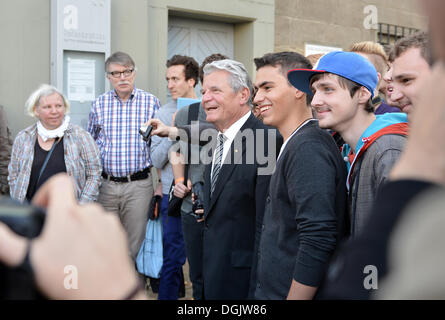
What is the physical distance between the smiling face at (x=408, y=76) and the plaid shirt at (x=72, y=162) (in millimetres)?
3030

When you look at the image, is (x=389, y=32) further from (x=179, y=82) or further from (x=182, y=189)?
(x=182, y=189)

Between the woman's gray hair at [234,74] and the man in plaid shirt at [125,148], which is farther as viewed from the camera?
the man in plaid shirt at [125,148]

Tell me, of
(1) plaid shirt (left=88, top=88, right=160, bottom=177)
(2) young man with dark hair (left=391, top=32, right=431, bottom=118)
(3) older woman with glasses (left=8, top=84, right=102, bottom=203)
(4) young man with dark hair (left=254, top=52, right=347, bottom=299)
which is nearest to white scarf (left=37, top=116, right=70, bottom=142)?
(3) older woman with glasses (left=8, top=84, right=102, bottom=203)

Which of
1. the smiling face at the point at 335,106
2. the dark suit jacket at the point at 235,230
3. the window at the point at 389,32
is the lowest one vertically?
the dark suit jacket at the point at 235,230

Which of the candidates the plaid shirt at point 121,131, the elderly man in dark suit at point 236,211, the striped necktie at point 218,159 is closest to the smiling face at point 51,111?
the plaid shirt at point 121,131

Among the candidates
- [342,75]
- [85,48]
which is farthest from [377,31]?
[342,75]

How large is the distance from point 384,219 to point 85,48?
5.78 meters

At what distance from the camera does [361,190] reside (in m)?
2.20

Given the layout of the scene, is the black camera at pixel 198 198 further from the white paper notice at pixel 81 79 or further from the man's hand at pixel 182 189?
the white paper notice at pixel 81 79

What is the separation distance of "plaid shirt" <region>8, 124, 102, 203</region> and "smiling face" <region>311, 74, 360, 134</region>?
2.67 m

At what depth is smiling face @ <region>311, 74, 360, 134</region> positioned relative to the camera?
245 cm

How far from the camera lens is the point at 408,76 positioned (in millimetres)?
2250

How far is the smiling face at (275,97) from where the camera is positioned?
2.69 metres

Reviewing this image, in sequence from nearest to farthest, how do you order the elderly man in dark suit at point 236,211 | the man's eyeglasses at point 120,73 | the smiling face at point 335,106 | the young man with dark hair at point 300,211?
1. the young man with dark hair at point 300,211
2. the smiling face at point 335,106
3. the elderly man in dark suit at point 236,211
4. the man's eyeglasses at point 120,73
